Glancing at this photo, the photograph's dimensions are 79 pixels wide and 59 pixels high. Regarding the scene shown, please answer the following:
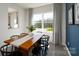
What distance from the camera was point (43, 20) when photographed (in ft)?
8.71

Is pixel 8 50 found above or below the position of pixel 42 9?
below

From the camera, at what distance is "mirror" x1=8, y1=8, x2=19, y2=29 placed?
2473 millimetres

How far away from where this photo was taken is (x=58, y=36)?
289 cm

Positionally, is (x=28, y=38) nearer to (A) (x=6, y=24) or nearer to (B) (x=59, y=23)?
(A) (x=6, y=24)

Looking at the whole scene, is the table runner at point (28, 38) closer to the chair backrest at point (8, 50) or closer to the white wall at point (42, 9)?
the chair backrest at point (8, 50)

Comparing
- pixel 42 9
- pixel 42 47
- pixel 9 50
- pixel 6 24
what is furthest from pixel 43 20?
pixel 9 50

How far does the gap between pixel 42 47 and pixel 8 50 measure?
572 mm

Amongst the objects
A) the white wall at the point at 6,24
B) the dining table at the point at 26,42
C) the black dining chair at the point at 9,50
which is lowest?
the black dining chair at the point at 9,50

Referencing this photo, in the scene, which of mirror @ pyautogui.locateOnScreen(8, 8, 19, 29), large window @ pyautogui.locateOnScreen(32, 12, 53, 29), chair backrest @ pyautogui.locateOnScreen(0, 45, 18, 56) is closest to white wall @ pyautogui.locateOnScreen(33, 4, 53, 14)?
large window @ pyautogui.locateOnScreen(32, 12, 53, 29)

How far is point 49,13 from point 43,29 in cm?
28

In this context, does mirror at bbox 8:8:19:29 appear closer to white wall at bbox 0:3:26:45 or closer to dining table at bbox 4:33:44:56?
white wall at bbox 0:3:26:45

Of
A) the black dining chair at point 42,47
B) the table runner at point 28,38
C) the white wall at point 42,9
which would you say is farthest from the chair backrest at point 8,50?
the white wall at point 42,9

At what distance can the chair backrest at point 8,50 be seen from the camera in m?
2.42

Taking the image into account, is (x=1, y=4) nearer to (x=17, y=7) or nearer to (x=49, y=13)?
(x=17, y=7)
